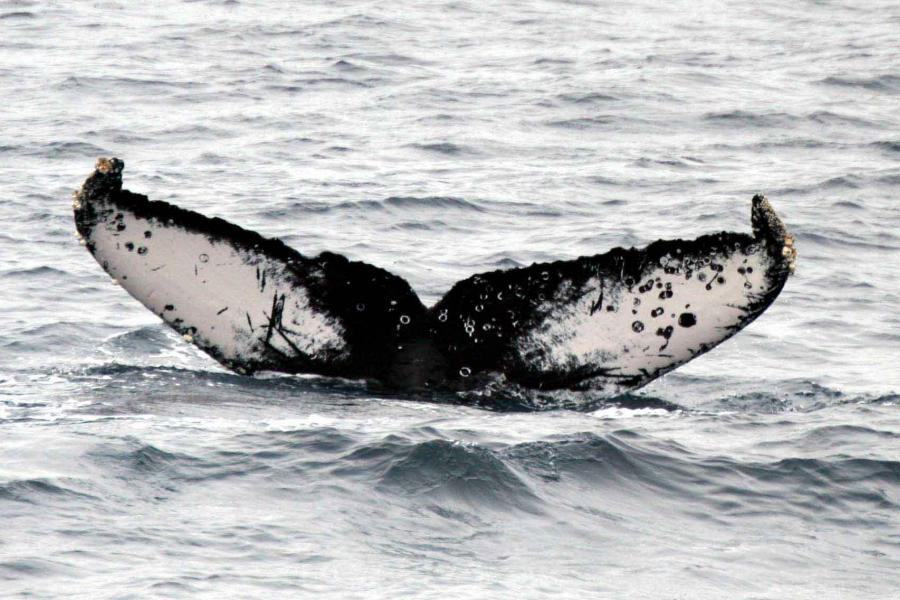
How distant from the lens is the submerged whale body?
8.23 meters

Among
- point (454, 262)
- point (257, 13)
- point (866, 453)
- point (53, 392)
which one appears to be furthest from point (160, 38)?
point (866, 453)

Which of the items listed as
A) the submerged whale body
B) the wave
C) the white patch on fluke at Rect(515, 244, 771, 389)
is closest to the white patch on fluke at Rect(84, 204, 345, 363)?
the submerged whale body

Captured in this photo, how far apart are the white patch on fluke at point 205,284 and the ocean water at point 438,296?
1.63 ft

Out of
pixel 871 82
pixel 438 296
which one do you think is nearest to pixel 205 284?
pixel 438 296

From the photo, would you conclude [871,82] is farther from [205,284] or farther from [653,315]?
[205,284]

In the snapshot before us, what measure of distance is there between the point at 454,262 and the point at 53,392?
5.85 m

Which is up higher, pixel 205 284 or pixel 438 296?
pixel 205 284

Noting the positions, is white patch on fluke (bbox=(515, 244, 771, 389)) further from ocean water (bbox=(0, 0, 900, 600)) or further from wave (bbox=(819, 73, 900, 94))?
wave (bbox=(819, 73, 900, 94))

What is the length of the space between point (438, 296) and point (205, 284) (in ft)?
17.2

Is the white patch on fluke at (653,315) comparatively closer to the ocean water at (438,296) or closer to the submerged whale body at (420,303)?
the submerged whale body at (420,303)

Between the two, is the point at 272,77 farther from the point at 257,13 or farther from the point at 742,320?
the point at 742,320

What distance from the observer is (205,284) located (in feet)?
27.6

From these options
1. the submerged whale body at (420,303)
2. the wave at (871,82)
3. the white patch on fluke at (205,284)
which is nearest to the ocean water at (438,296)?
the wave at (871,82)

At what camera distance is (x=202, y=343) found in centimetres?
851
